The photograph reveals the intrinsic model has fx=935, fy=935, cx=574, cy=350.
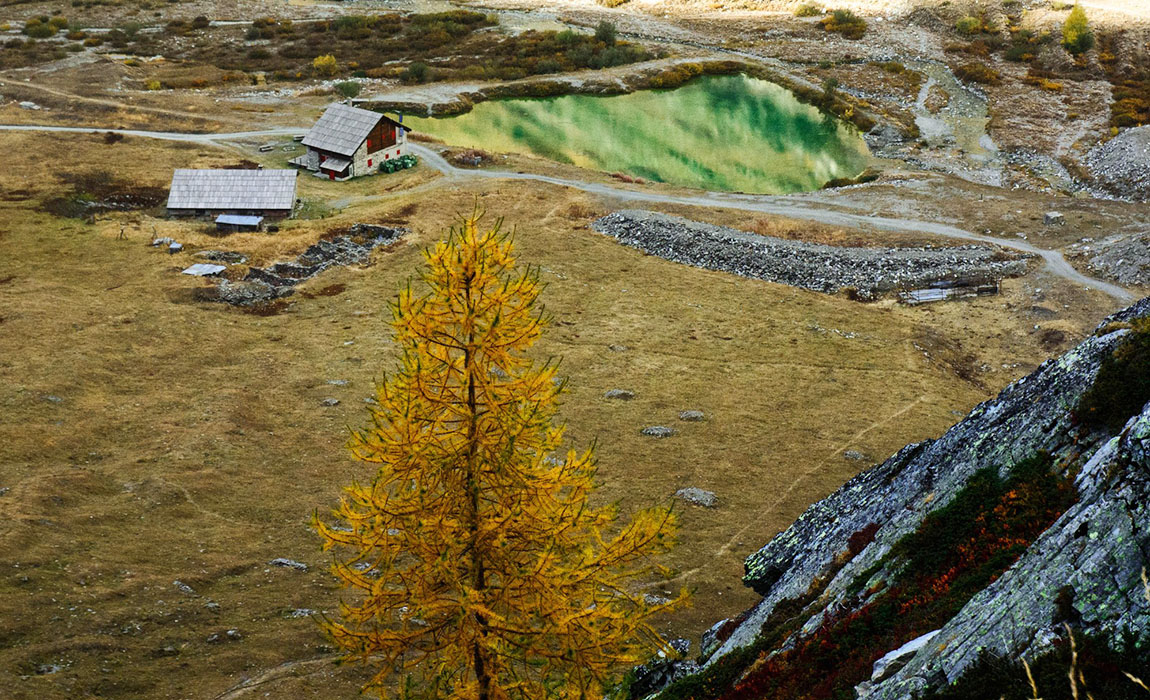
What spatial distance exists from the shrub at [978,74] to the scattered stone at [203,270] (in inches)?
3725

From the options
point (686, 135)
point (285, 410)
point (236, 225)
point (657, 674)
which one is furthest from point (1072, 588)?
point (686, 135)

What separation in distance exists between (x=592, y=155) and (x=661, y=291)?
3714cm

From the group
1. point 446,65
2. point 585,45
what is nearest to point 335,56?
point 446,65

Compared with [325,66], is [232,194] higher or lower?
lower

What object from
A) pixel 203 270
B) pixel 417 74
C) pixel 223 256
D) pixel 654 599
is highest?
pixel 417 74

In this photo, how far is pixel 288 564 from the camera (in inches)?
1267

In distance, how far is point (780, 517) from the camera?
36.8 metres

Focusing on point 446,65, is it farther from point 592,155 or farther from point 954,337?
point 954,337

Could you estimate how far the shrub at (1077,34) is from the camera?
12294cm

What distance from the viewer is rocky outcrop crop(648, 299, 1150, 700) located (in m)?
12.7

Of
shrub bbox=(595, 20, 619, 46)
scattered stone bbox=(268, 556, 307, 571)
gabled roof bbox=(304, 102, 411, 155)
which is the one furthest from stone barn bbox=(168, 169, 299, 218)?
shrub bbox=(595, 20, 619, 46)

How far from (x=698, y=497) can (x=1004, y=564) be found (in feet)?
72.0

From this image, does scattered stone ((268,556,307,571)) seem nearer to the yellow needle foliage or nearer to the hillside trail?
the yellow needle foliage

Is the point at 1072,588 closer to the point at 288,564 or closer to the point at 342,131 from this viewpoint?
the point at 288,564
